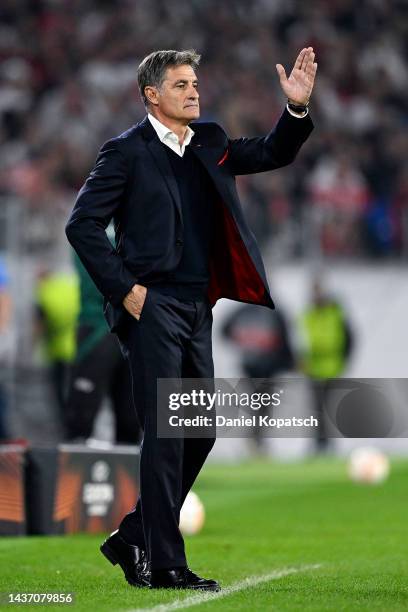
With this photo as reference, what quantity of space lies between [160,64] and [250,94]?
14131mm

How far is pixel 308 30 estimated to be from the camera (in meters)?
20.7

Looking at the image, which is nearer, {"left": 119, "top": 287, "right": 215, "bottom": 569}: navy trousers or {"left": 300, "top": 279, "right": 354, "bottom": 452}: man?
{"left": 119, "top": 287, "right": 215, "bottom": 569}: navy trousers

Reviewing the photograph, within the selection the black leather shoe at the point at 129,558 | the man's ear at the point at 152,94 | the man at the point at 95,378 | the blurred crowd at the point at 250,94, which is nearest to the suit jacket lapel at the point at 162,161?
the man's ear at the point at 152,94

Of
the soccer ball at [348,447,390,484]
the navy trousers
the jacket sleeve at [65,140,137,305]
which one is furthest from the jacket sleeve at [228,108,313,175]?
the soccer ball at [348,447,390,484]

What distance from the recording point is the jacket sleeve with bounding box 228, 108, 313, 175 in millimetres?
5676

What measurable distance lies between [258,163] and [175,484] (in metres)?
1.32

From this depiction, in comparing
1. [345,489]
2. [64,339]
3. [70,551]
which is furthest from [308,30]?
[70,551]

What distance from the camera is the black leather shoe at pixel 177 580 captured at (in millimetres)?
5594

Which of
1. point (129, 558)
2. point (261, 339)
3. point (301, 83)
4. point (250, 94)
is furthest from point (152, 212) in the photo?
point (250, 94)

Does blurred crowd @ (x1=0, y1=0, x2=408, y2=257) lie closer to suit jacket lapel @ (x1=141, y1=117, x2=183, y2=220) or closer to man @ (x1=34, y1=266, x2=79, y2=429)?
man @ (x1=34, y1=266, x2=79, y2=429)

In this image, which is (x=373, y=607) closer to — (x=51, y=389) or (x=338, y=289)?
(x=51, y=389)

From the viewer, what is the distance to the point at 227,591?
18.7ft

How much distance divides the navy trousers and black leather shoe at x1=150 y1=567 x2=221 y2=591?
0.09ft

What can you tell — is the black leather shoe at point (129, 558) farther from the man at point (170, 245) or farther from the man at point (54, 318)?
the man at point (54, 318)
